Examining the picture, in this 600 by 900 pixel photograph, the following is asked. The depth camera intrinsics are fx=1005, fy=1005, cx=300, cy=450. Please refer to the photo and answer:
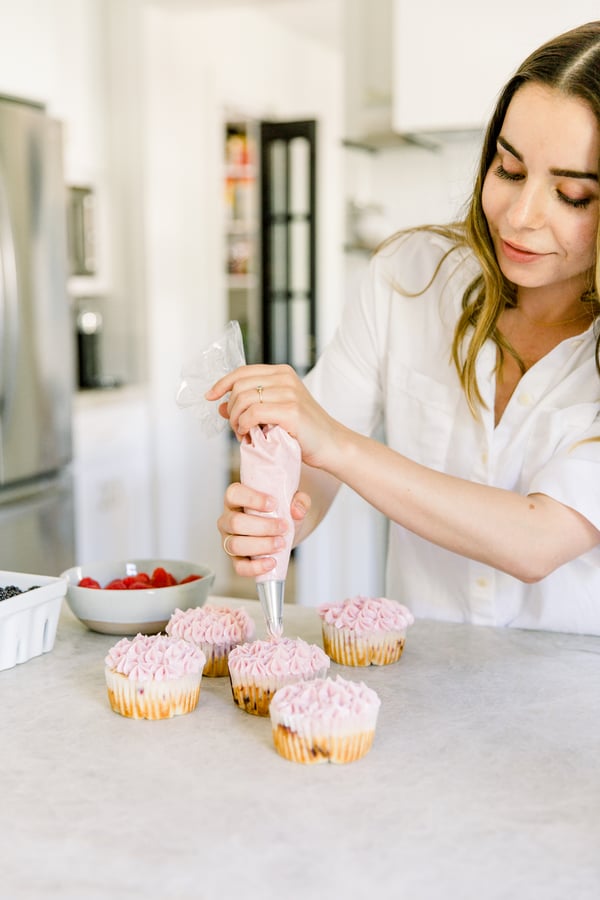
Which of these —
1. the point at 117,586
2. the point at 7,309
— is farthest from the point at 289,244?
the point at 117,586

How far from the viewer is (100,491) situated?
3.91 meters

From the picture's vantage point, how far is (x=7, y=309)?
3.07m

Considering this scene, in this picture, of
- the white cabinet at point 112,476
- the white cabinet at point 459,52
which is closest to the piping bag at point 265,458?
the white cabinet at point 459,52

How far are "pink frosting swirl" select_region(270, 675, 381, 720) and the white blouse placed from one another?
0.45 metres

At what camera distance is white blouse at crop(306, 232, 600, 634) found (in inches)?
56.4

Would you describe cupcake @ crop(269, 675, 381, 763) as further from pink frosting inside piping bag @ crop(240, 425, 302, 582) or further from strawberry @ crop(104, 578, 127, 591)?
strawberry @ crop(104, 578, 127, 591)

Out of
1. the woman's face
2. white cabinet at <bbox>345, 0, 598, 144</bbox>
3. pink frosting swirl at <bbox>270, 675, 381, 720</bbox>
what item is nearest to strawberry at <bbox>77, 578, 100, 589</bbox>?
pink frosting swirl at <bbox>270, 675, 381, 720</bbox>

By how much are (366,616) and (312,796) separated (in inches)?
14.0

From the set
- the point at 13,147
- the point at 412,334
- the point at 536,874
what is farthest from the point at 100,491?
the point at 536,874

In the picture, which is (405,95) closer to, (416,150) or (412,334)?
(416,150)

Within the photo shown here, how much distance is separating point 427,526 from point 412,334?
439 mm

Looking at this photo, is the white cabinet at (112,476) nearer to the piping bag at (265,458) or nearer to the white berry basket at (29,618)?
the white berry basket at (29,618)

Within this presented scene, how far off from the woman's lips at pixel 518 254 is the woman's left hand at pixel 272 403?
14.1 inches

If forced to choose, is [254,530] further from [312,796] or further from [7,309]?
[7,309]
